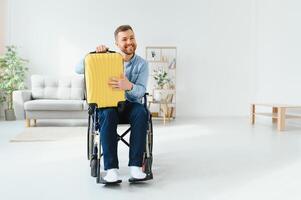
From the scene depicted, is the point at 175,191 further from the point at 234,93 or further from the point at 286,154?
the point at 234,93

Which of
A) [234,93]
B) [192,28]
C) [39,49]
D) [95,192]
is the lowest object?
[95,192]

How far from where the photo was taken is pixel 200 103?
6.71 meters

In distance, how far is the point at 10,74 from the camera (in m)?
5.72

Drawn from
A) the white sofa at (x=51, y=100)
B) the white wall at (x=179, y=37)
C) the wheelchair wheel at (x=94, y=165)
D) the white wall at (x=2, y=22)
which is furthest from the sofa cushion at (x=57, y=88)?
the wheelchair wheel at (x=94, y=165)

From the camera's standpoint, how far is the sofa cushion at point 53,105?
4.79 metres

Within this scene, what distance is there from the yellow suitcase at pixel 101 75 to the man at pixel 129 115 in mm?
48

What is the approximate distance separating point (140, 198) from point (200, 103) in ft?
16.3

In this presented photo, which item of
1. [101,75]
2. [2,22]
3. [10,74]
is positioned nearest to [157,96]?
[10,74]

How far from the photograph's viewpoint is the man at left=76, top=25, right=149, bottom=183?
83.2 inches

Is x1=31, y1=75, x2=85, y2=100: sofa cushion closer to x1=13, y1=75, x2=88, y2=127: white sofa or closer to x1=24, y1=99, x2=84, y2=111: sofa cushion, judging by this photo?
x1=13, y1=75, x2=88, y2=127: white sofa

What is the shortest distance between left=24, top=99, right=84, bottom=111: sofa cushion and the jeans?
2739 mm

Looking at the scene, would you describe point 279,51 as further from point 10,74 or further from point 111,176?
point 111,176

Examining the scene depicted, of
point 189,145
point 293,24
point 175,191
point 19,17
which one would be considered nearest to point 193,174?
point 175,191

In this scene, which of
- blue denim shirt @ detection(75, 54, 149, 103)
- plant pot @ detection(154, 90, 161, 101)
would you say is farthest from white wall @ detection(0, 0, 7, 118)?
blue denim shirt @ detection(75, 54, 149, 103)
